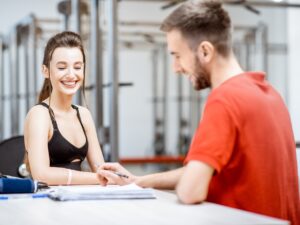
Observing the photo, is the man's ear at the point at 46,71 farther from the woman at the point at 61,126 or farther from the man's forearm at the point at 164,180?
the man's forearm at the point at 164,180

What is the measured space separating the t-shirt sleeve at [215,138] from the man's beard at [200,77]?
0.55 ft

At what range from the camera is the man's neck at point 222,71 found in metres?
1.87

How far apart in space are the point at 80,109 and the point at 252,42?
18.2 ft

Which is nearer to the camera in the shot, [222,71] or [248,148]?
[248,148]

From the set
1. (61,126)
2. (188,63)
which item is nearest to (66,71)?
(61,126)

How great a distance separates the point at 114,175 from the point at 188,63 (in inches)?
23.4

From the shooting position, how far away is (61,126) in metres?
2.84

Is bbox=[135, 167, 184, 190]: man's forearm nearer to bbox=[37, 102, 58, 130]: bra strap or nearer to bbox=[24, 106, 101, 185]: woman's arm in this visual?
bbox=[24, 106, 101, 185]: woman's arm

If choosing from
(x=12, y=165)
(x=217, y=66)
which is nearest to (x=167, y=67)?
(x=12, y=165)

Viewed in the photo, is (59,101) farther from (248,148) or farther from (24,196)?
(248,148)

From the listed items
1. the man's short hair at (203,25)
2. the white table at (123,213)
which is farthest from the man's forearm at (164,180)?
the man's short hair at (203,25)

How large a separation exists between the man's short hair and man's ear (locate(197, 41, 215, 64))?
0.04ft

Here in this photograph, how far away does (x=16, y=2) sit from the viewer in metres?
9.59

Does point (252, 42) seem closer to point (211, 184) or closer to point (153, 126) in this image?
point (153, 126)
